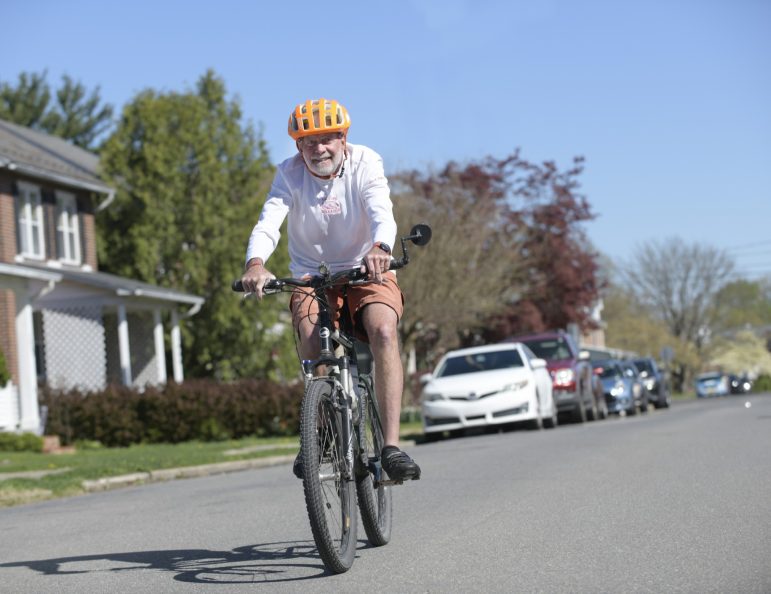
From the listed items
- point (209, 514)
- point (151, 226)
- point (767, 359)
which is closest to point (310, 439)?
point (209, 514)

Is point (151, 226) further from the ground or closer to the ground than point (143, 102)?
closer to the ground

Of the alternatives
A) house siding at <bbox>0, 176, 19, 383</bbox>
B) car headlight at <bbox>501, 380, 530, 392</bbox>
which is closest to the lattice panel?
house siding at <bbox>0, 176, 19, 383</bbox>

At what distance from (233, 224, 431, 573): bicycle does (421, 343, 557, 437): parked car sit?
13713mm

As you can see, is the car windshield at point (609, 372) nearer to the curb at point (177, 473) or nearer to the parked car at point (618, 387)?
the parked car at point (618, 387)

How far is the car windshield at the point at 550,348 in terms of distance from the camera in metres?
25.5

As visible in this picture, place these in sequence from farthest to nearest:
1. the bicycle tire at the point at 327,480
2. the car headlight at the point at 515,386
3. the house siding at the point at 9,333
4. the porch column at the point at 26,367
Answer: the house siding at the point at 9,333 → the porch column at the point at 26,367 → the car headlight at the point at 515,386 → the bicycle tire at the point at 327,480

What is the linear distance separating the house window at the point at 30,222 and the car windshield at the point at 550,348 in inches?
437

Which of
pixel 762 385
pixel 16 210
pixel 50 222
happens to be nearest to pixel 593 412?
pixel 50 222

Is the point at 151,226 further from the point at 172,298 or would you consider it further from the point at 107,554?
the point at 107,554

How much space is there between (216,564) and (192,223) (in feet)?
86.1

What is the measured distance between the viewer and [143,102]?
108 ft

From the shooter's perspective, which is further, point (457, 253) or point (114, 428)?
point (457, 253)

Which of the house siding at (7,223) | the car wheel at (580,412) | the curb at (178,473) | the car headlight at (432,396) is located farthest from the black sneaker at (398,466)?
the house siding at (7,223)

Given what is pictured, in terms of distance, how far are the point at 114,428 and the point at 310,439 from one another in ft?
61.4
